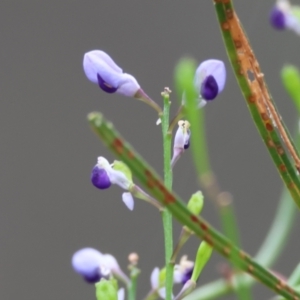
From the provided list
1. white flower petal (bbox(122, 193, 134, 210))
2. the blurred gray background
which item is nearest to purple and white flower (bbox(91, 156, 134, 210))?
white flower petal (bbox(122, 193, 134, 210))

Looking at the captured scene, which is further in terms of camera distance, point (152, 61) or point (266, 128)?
point (152, 61)

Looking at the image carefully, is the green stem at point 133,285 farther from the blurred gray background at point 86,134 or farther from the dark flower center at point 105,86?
the blurred gray background at point 86,134

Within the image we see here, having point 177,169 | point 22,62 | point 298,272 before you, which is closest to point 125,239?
point 177,169

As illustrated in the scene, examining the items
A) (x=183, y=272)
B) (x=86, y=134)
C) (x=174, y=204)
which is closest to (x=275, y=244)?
(x=183, y=272)

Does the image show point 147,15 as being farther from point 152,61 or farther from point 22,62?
point 22,62

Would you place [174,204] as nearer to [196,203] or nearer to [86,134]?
[196,203]

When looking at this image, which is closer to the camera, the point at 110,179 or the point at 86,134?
the point at 110,179

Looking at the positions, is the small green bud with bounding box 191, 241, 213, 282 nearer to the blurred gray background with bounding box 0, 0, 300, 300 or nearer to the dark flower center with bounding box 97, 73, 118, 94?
the dark flower center with bounding box 97, 73, 118, 94
